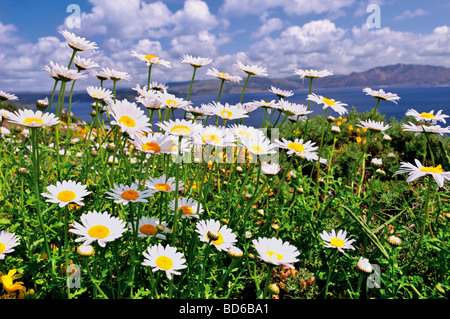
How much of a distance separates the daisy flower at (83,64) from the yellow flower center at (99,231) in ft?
3.99

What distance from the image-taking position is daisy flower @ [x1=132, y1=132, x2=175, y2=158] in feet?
4.63

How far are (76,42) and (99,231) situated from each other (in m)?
1.21

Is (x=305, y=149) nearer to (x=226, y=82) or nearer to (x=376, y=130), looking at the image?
(x=376, y=130)

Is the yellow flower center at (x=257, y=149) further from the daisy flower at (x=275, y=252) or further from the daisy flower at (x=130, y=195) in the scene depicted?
the daisy flower at (x=130, y=195)

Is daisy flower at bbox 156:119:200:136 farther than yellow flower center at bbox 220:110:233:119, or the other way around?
yellow flower center at bbox 220:110:233:119

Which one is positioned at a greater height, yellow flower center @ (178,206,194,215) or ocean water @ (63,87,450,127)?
ocean water @ (63,87,450,127)

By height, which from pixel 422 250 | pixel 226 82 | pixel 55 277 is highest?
pixel 226 82

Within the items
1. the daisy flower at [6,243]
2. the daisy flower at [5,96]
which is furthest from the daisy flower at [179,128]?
the daisy flower at [5,96]

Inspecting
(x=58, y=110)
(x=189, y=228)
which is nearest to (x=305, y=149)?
(x=189, y=228)

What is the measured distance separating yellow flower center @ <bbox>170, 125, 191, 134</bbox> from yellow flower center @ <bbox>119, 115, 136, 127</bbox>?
7.3 inches

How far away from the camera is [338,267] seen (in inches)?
74.6

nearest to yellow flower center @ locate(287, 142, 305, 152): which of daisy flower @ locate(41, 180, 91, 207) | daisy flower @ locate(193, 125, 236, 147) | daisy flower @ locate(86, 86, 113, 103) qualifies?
daisy flower @ locate(193, 125, 236, 147)

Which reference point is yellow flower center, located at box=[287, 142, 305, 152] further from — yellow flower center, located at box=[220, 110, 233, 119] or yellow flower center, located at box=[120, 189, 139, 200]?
yellow flower center, located at box=[120, 189, 139, 200]
